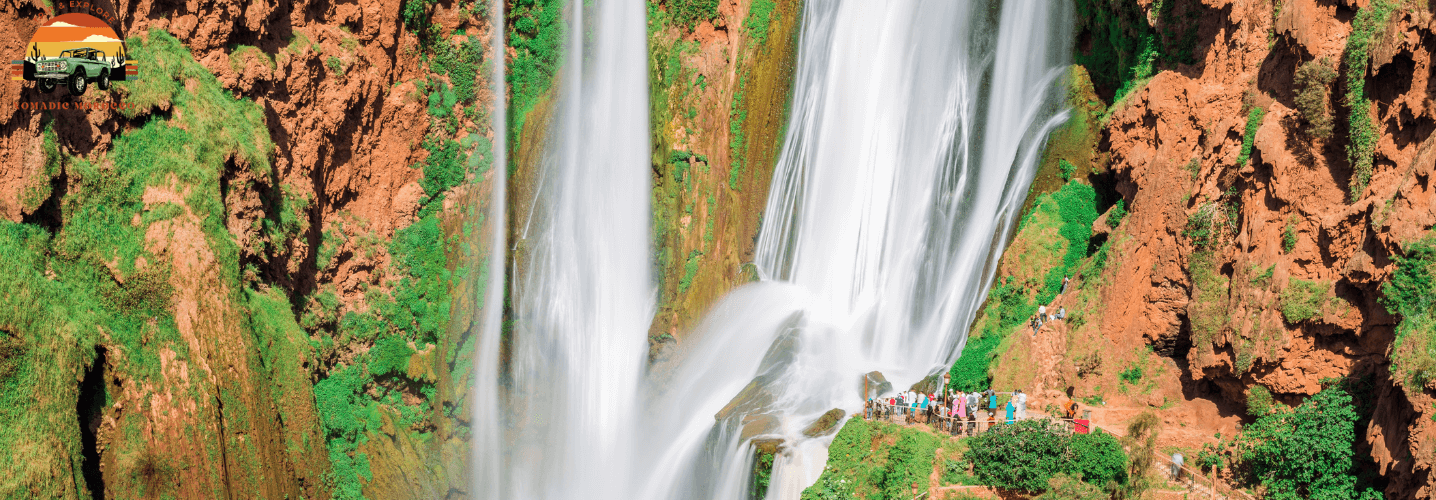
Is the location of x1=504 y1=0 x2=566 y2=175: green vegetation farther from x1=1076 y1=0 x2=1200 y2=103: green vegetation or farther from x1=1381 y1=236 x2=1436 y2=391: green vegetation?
x1=1381 y1=236 x2=1436 y2=391: green vegetation

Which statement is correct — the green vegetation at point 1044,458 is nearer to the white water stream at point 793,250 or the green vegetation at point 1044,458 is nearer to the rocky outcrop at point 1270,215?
the rocky outcrop at point 1270,215

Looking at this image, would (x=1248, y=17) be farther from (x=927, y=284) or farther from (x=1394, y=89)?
(x=927, y=284)

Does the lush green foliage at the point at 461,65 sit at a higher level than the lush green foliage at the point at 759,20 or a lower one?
lower

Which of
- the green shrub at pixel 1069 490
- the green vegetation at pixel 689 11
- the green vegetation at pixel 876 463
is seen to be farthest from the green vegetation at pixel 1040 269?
the green vegetation at pixel 689 11

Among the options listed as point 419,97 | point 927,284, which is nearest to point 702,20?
point 419,97

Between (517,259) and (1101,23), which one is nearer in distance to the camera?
(1101,23)
